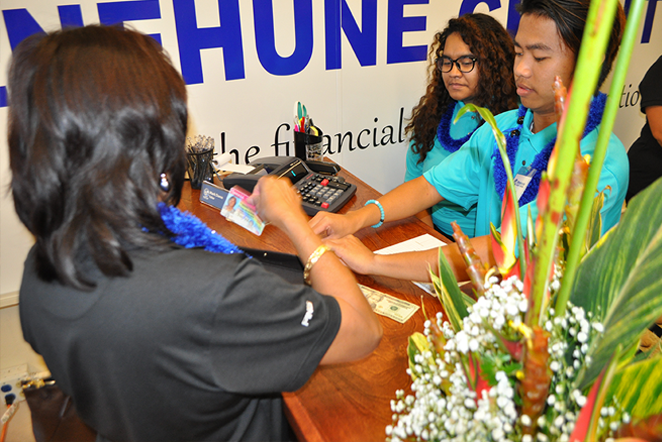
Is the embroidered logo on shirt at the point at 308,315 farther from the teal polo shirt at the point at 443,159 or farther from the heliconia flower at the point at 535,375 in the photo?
the teal polo shirt at the point at 443,159

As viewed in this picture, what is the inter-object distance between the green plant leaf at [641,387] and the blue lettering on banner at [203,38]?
237cm

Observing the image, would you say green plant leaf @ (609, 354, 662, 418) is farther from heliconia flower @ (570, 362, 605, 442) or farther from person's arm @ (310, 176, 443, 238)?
person's arm @ (310, 176, 443, 238)

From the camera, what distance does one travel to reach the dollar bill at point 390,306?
1120mm

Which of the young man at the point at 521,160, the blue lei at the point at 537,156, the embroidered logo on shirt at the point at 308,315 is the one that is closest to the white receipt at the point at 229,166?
the young man at the point at 521,160

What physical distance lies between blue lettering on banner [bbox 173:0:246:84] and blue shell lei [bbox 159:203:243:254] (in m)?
1.77

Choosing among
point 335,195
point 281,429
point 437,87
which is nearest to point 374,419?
point 281,429

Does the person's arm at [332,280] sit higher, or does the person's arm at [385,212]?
the person's arm at [332,280]

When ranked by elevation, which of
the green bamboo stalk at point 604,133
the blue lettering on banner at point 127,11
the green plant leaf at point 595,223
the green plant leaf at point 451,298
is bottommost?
the green plant leaf at point 451,298

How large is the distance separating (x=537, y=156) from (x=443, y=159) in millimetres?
840

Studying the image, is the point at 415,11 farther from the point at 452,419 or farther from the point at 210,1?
the point at 452,419

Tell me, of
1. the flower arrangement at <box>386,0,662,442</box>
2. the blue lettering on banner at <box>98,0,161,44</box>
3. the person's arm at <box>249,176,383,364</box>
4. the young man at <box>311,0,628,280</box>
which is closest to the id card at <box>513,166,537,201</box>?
the young man at <box>311,0,628,280</box>

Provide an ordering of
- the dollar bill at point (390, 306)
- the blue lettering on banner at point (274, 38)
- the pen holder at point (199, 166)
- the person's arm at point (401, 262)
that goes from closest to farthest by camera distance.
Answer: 1. the dollar bill at point (390, 306)
2. the person's arm at point (401, 262)
3. the pen holder at point (199, 166)
4. the blue lettering on banner at point (274, 38)

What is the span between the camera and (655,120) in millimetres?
2205

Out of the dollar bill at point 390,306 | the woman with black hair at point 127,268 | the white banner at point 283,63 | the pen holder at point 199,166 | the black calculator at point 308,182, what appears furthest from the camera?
the white banner at point 283,63
